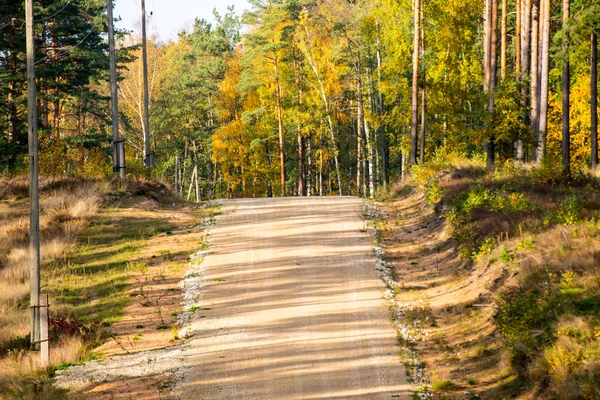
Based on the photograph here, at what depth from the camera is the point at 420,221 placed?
20969mm

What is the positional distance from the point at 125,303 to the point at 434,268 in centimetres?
740

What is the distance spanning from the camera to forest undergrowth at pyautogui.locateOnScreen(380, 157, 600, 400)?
9469mm

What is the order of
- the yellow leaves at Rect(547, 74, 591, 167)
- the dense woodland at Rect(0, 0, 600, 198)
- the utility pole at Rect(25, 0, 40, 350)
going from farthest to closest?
the yellow leaves at Rect(547, 74, 591, 167)
the dense woodland at Rect(0, 0, 600, 198)
the utility pole at Rect(25, 0, 40, 350)

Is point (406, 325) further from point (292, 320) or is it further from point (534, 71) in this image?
point (534, 71)

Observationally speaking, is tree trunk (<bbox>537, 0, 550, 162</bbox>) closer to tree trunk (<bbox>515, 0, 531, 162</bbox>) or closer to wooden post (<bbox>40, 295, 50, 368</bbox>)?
tree trunk (<bbox>515, 0, 531, 162</bbox>)

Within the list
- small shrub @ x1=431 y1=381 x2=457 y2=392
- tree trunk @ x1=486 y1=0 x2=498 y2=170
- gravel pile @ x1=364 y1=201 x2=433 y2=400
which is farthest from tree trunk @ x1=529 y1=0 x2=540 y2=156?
small shrub @ x1=431 y1=381 x2=457 y2=392

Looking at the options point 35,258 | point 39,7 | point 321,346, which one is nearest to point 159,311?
point 35,258

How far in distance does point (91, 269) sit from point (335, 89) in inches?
1167

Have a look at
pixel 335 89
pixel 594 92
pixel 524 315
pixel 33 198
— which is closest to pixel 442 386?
pixel 524 315

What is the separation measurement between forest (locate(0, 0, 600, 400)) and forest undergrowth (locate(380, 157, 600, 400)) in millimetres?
44

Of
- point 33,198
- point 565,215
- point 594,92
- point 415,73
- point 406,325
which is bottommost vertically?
point 406,325

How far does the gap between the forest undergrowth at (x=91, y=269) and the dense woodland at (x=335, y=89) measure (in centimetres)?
285

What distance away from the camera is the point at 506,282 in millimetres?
12625

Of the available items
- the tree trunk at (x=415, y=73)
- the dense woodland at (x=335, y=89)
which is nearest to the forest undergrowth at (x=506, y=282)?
the dense woodland at (x=335, y=89)
